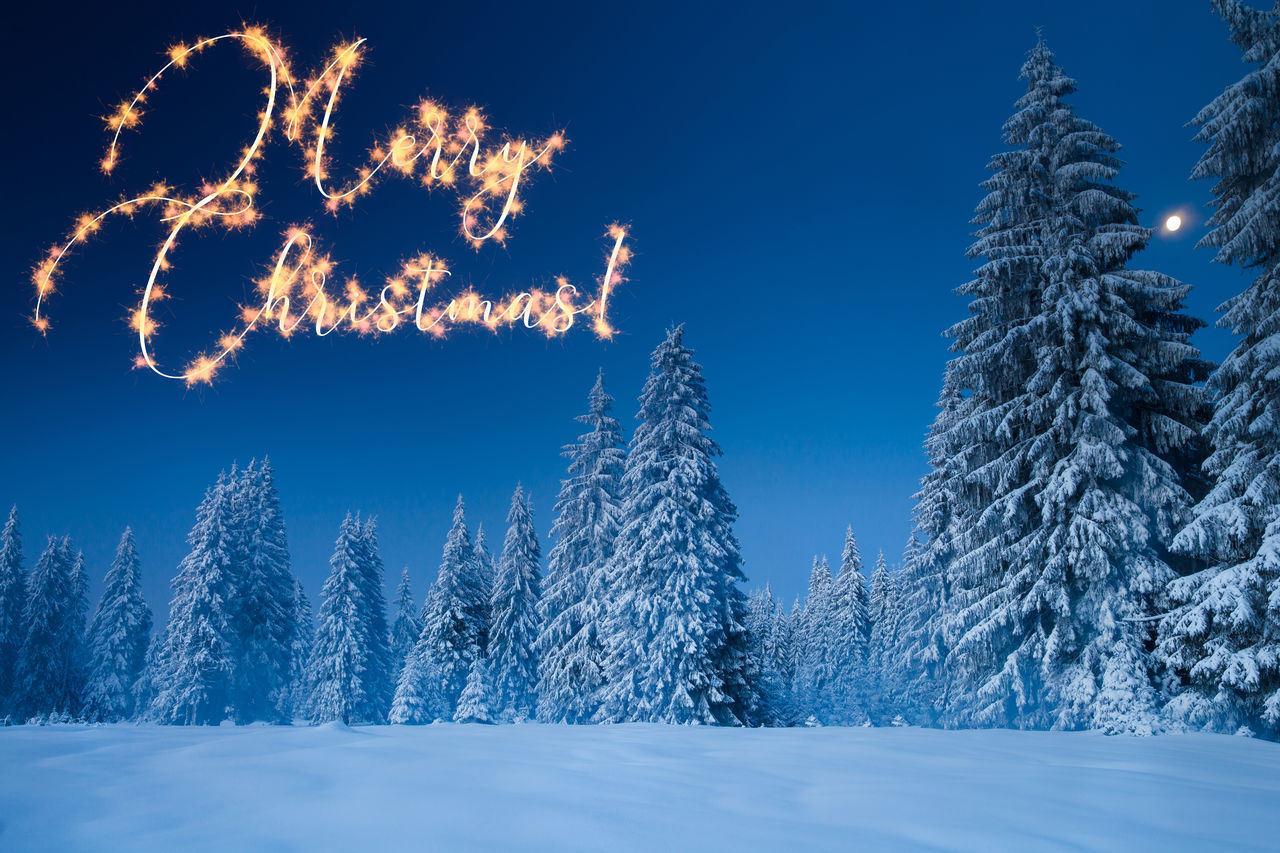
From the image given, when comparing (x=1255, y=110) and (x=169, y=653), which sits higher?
(x=1255, y=110)

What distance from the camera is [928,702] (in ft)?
97.3

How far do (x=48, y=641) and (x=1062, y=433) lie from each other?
52650mm

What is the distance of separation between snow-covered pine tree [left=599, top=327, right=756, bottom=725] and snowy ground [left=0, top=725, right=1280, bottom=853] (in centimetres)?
1430

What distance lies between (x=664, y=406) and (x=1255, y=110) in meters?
15.5

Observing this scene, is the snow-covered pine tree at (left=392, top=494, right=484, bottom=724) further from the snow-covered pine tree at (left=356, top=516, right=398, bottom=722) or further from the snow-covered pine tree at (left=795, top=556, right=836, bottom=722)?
the snow-covered pine tree at (left=795, top=556, right=836, bottom=722)

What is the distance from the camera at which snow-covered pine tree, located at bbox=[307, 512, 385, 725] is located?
34781 mm

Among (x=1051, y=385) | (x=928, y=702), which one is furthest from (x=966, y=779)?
(x=928, y=702)

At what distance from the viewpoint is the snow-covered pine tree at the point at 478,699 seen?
1201 inches

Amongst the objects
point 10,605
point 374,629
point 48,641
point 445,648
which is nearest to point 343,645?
point 374,629

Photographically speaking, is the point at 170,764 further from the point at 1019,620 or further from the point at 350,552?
the point at 350,552

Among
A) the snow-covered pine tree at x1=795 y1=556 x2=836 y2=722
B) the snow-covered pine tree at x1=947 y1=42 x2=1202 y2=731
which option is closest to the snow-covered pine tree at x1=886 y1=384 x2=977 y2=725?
the snow-covered pine tree at x1=947 y1=42 x2=1202 y2=731

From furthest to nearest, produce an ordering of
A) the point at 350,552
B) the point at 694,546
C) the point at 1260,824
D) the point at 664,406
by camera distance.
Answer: the point at 350,552 < the point at 664,406 < the point at 694,546 < the point at 1260,824

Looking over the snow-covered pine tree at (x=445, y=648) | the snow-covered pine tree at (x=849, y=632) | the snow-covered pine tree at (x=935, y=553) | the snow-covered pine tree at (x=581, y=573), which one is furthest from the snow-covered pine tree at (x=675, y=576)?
the snow-covered pine tree at (x=849, y=632)

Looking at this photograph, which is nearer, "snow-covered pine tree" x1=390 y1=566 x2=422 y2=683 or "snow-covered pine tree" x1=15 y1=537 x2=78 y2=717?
"snow-covered pine tree" x1=15 y1=537 x2=78 y2=717
